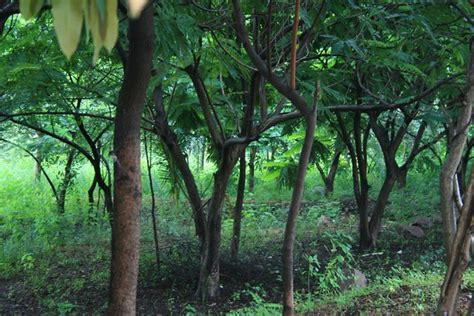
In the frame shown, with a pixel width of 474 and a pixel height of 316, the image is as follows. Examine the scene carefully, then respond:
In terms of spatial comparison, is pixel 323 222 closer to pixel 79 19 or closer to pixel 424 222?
pixel 424 222

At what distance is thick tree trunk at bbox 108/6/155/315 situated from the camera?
2.15 metres

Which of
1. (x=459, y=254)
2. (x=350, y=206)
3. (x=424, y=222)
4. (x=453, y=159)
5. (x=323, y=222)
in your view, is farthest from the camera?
(x=350, y=206)

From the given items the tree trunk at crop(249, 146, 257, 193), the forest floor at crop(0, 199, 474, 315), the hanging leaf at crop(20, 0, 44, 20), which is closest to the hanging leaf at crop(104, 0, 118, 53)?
the hanging leaf at crop(20, 0, 44, 20)

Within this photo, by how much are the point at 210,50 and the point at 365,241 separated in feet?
16.3

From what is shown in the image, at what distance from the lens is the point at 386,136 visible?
26.1ft

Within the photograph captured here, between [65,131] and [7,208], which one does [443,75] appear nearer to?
[65,131]

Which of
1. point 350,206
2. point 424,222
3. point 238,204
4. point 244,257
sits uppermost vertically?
point 238,204

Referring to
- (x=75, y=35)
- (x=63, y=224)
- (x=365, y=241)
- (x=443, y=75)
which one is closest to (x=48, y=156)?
(x=63, y=224)

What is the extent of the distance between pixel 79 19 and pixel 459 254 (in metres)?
1.93

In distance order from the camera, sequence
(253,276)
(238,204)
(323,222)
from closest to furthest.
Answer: (253,276) < (238,204) < (323,222)

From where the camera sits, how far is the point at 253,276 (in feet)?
20.9

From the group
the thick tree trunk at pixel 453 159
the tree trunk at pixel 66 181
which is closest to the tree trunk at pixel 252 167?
the tree trunk at pixel 66 181

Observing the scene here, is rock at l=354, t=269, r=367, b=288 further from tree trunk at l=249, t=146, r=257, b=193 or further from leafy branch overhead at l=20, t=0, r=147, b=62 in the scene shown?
leafy branch overhead at l=20, t=0, r=147, b=62

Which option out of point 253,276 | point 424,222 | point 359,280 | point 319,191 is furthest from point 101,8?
point 319,191
